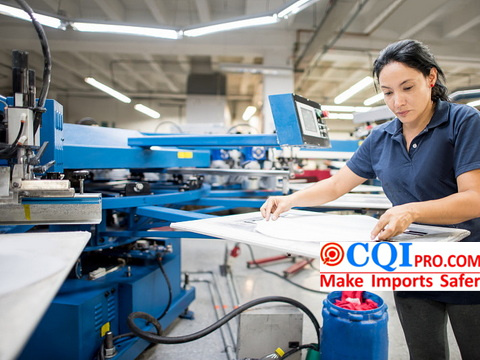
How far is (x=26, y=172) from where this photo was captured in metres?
0.88

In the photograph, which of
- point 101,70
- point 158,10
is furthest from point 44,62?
point 101,70

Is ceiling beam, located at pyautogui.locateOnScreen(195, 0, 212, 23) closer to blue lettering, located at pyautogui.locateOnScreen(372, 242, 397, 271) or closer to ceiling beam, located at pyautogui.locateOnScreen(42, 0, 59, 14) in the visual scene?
ceiling beam, located at pyautogui.locateOnScreen(42, 0, 59, 14)

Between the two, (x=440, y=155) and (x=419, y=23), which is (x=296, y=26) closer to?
(x=419, y=23)

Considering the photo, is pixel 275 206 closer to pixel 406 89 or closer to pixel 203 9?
pixel 406 89

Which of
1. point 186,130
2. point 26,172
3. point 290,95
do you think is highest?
point 186,130

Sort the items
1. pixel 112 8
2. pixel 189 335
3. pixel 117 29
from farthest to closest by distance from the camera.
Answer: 1. pixel 112 8
2. pixel 117 29
3. pixel 189 335

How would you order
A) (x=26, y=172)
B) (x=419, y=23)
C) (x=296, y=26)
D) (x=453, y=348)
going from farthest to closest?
(x=296, y=26), (x=419, y=23), (x=453, y=348), (x=26, y=172)

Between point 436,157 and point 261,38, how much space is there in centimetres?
681

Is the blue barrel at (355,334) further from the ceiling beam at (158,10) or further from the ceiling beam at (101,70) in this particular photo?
the ceiling beam at (101,70)

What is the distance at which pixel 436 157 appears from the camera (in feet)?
3.29

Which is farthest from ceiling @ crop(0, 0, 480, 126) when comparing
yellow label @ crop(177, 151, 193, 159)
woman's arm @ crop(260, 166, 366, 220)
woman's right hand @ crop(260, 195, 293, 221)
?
woman's right hand @ crop(260, 195, 293, 221)

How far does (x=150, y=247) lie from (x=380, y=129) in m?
1.63

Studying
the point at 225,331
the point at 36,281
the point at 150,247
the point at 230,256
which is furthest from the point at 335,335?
the point at 230,256

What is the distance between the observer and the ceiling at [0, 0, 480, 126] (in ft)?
17.6
